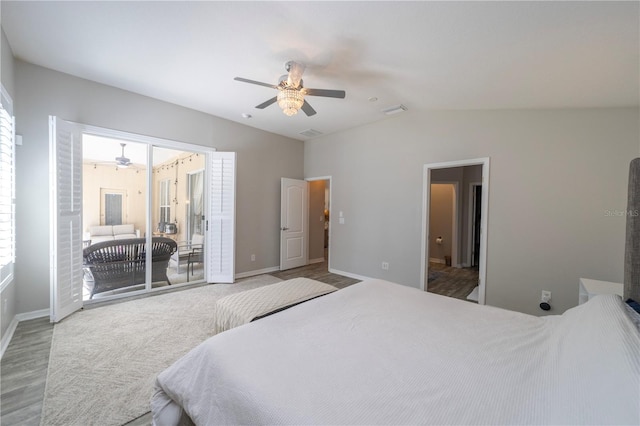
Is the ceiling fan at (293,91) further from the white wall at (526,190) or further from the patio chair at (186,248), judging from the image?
the patio chair at (186,248)

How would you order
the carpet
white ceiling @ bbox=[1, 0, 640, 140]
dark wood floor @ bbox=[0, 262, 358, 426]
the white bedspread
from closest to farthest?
the white bedspread, dark wood floor @ bbox=[0, 262, 358, 426], white ceiling @ bbox=[1, 0, 640, 140], the carpet

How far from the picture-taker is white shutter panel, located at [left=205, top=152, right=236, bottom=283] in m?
4.32

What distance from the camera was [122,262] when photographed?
364 cm

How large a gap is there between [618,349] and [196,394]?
1674 mm

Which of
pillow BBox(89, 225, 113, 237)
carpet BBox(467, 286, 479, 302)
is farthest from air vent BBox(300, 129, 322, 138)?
carpet BBox(467, 286, 479, 302)

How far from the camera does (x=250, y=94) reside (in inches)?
134

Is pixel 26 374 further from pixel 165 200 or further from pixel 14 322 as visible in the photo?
pixel 165 200

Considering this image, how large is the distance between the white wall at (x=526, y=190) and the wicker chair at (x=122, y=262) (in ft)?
11.6

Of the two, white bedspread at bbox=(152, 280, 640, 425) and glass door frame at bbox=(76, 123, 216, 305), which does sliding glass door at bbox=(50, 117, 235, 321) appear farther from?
white bedspread at bbox=(152, 280, 640, 425)

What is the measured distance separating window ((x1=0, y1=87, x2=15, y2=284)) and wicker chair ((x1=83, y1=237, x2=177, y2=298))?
35.8 inches

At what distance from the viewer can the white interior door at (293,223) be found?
529 centimetres

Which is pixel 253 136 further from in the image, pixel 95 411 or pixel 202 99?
pixel 95 411

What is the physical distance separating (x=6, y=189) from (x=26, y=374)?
5.26 ft

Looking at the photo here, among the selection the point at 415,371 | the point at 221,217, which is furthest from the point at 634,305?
the point at 221,217
